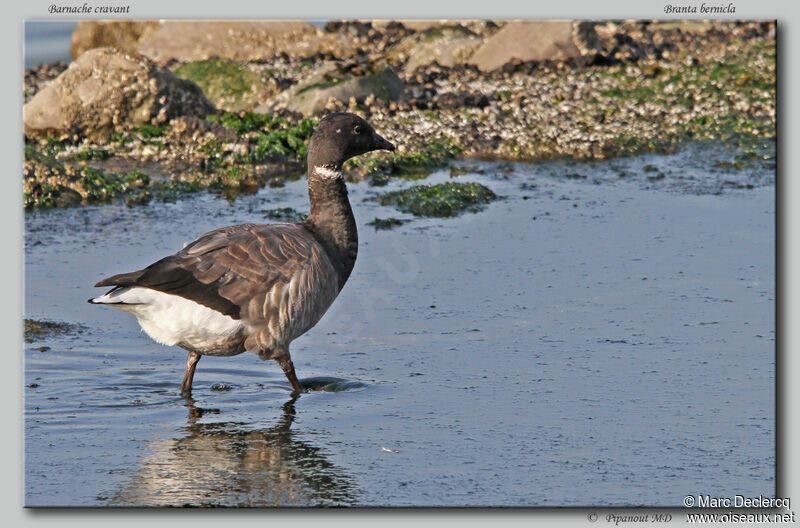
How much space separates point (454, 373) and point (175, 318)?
2.32m

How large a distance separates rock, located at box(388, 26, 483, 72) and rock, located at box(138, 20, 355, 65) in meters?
1.38

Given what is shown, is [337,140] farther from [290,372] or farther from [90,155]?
[90,155]

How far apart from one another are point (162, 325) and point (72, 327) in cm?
213

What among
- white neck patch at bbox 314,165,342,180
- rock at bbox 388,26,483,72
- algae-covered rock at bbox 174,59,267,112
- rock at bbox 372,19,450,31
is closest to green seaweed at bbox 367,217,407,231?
white neck patch at bbox 314,165,342,180

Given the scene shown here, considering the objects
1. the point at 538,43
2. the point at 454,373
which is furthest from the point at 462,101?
the point at 454,373

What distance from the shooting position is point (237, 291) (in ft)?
26.3

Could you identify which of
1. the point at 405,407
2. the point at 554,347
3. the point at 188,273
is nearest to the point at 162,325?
the point at 188,273

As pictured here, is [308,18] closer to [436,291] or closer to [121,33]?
[436,291]

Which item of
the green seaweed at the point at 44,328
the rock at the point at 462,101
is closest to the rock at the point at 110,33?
the rock at the point at 462,101

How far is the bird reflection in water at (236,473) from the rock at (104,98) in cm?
896

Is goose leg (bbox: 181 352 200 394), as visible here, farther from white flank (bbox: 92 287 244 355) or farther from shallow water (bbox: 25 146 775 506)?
white flank (bbox: 92 287 244 355)

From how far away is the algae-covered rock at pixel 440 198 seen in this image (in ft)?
43.4

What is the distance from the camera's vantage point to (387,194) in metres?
13.7

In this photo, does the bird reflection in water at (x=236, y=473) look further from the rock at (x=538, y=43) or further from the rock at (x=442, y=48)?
the rock at (x=442, y=48)
